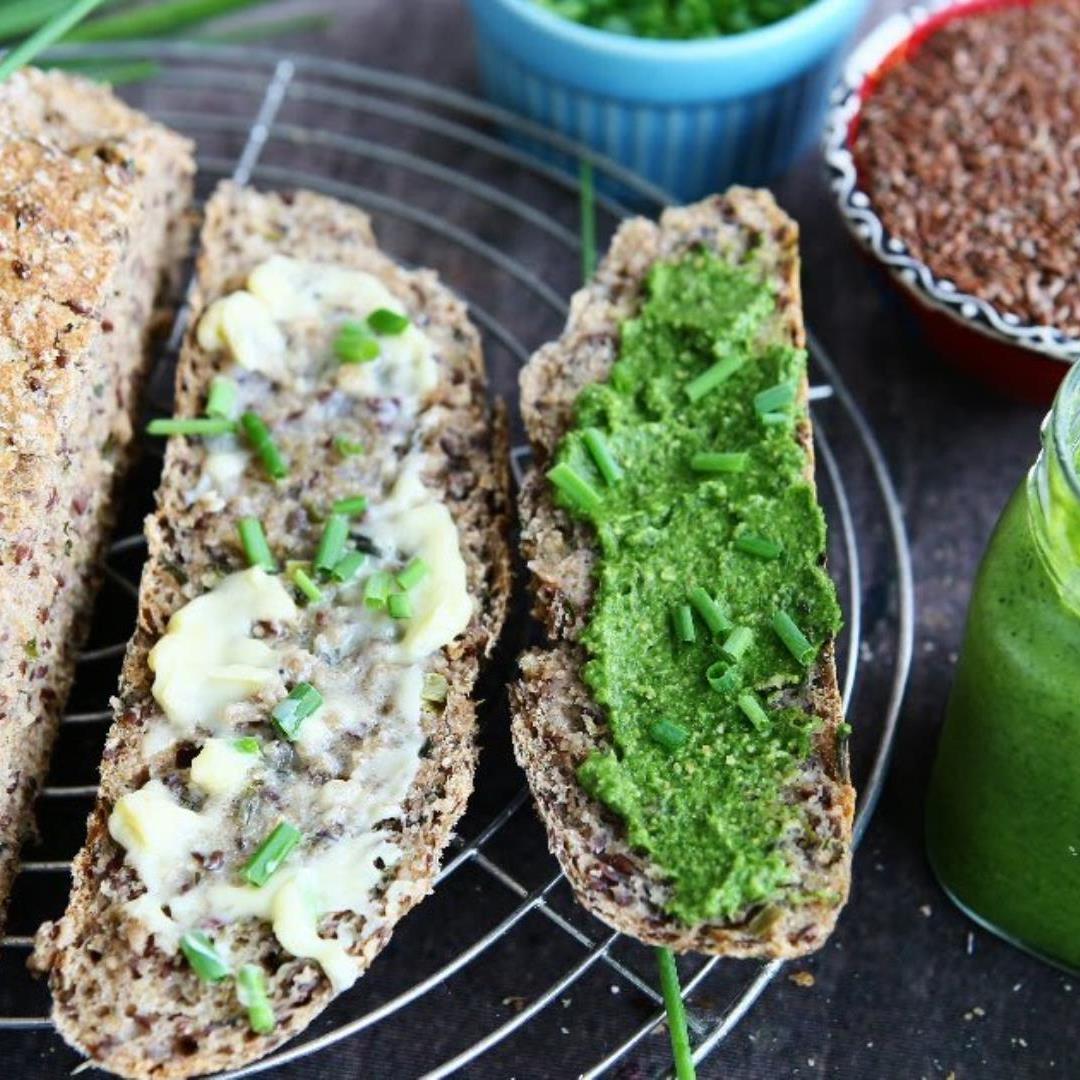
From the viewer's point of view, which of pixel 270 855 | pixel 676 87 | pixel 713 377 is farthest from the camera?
pixel 676 87

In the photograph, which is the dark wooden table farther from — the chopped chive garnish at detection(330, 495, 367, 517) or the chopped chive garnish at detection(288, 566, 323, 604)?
the chopped chive garnish at detection(330, 495, 367, 517)

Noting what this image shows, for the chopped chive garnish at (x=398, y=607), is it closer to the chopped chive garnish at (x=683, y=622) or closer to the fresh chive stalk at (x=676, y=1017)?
the chopped chive garnish at (x=683, y=622)

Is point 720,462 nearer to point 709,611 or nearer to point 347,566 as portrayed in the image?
point 709,611

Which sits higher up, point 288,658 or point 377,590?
point 377,590

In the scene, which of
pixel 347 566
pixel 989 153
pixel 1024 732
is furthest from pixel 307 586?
pixel 989 153

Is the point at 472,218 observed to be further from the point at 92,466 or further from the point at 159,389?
the point at 92,466

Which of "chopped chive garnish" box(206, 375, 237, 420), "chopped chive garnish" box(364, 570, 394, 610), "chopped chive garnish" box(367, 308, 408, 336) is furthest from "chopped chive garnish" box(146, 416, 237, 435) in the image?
"chopped chive garnish" box(364, 570, 394, 610)

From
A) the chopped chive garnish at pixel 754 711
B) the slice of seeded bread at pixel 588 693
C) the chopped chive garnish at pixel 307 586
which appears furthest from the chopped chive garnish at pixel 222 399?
the chopped chive garnish at pixel 754 711
